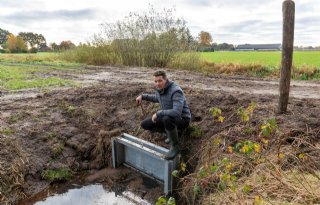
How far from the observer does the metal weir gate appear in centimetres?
520

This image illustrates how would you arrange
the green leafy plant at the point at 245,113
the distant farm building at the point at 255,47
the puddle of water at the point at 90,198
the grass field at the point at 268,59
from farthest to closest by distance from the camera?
the distant farm building at the point at 255,47
the grass field at the point at 268,59
the puddle of water at the point at 90,198
the green leafy plant at the point at 245,113

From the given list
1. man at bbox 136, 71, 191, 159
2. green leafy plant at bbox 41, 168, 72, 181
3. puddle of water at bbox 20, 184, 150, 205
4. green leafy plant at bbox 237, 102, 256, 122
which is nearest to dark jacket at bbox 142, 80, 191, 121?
man at bbox 136, 71, 191, 159

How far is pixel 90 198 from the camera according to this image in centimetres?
530

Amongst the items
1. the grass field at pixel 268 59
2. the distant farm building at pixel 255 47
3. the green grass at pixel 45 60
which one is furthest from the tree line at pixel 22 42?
the distant farm building at pixel 255 47

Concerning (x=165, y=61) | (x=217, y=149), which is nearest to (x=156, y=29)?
(x=165, y=61)

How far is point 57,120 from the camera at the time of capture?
7086mm

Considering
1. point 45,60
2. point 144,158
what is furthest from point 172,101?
point 45,60

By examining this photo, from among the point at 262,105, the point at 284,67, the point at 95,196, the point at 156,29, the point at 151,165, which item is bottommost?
the point at 95,196

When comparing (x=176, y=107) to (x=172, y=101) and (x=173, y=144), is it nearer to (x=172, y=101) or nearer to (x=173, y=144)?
(x=172, y=101)

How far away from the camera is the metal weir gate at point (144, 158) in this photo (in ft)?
17.1

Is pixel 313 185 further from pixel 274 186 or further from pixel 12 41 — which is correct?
pixel 12 41

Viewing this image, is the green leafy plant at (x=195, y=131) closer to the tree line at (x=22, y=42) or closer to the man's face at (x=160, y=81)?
the man's face at (x=160, y=81)

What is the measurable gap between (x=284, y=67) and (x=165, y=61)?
1261cm

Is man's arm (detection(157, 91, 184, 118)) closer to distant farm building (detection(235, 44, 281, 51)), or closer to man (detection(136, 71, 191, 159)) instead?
man (detection(136, 71, 191, 159))
